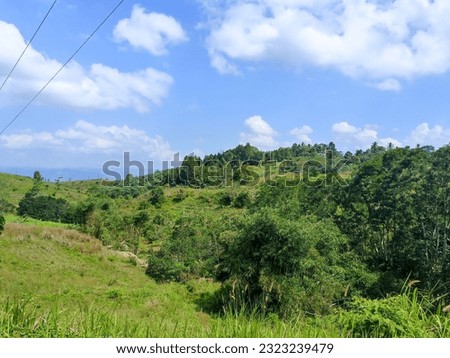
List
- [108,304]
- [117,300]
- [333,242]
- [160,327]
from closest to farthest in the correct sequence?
[160,327] < [108,304] < [117,300] < [333,242]

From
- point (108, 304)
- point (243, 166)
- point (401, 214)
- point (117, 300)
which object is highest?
point (243, 166)

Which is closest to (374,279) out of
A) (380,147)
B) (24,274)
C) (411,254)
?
(411,254)

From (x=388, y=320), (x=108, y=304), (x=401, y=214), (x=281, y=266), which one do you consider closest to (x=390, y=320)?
(x=388, y=320)

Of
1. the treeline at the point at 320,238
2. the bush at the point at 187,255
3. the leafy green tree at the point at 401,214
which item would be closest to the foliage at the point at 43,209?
the treeline at the point at 320,238

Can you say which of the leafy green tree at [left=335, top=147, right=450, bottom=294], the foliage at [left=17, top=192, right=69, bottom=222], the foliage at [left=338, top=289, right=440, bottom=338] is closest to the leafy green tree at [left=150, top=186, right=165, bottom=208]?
the foliage at [left=17, top=192, right=69, bottom=222]

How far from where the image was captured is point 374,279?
23531 millimetres

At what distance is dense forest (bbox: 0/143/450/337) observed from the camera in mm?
6113

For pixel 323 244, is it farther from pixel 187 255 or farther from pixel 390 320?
pixel 390 320

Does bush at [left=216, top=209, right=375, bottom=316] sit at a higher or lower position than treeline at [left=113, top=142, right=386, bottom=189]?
lower

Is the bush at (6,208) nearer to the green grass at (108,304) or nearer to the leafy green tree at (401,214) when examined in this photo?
the green grass at (108,304)

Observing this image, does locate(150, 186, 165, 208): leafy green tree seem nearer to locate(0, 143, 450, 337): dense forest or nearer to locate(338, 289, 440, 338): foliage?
locate(0, 143, 450, 337): dense forest

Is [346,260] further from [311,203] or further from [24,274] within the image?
[24,274]

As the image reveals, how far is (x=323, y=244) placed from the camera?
73.5ft

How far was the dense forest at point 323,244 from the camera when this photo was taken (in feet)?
20.1
